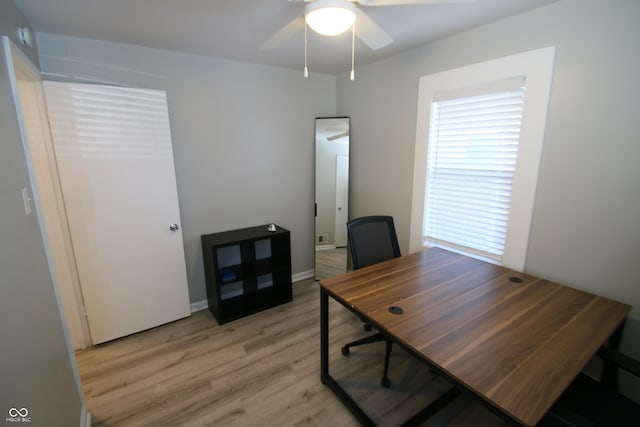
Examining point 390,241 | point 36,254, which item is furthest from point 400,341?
point 36,254

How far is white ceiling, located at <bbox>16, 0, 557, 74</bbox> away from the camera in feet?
5.46

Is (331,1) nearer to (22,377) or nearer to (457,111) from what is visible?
(457,111)

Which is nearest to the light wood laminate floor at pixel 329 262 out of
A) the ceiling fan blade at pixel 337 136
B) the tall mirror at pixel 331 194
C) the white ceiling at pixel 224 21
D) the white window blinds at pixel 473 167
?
the tall mirror at pixel 331 194

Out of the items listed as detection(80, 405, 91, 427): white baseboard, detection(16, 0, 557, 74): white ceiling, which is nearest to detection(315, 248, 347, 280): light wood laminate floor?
detection(16, 0, 557, 74): white ceiling

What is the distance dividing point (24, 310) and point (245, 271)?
182cm

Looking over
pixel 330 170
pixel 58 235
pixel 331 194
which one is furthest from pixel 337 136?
pixel 58 235

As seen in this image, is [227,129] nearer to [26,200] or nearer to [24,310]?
[26,200]

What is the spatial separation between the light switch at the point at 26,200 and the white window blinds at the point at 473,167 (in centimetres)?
271

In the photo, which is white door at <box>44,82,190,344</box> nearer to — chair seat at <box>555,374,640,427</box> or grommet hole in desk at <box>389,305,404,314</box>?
grommet hole in desk at <box>389,305,404,314</box>

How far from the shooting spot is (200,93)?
2.63 m

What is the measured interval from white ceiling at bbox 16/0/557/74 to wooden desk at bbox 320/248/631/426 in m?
1.66

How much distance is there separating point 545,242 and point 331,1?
198 centimetres

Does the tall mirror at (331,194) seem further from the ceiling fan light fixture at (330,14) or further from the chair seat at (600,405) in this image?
the chair seat at (600,405)

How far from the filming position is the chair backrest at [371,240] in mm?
2129
